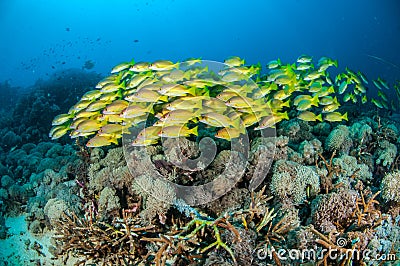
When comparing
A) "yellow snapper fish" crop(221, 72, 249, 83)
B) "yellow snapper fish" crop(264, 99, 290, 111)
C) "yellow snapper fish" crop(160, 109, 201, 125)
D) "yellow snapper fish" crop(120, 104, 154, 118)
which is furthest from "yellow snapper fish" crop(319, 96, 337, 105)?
"yellow snapper fish" crop(120, 104, 154, 118)

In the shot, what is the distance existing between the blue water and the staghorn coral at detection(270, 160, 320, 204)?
3873 centimetres

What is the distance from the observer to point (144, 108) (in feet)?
15.1

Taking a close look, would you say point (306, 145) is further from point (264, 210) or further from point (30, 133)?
point (30, 133)

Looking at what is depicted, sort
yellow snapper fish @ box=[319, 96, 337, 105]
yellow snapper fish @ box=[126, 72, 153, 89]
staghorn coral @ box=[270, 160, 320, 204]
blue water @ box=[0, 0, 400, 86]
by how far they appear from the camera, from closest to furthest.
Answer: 1. staghorn coral @ box=[270, 160, 320, 204]
2. yellow snapper fish @ box=[126, 72, 153, 89]
3. yellow snapper fish @ box=[319, 96, 337, 105]
4. blue water @ box=[0, 0, 400, 86]

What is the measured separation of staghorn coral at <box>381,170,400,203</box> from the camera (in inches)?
161

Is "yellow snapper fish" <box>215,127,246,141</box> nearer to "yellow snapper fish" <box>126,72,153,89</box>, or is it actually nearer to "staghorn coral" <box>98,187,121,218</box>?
"staghorn coral" <box>98,187,121,218</box>

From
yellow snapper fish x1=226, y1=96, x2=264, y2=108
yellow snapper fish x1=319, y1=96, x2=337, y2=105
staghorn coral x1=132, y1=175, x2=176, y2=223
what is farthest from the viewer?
yellow snapper fish x1=319, y1=96, x2=337, y2=105

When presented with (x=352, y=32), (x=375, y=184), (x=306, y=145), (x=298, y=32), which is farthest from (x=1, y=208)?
(x=298, y=32)

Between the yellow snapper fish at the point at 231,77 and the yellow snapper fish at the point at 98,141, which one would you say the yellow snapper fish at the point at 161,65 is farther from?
the yellow snapper fish at the point at 98,141

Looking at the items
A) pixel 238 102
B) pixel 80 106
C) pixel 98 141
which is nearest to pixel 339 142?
pixel 238 102

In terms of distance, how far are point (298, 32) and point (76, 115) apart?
8382 cm

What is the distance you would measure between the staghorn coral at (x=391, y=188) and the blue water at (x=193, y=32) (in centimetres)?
3785

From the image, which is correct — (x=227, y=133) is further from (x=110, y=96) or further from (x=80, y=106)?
(x=80, y=106)

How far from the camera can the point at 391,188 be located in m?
4.11
